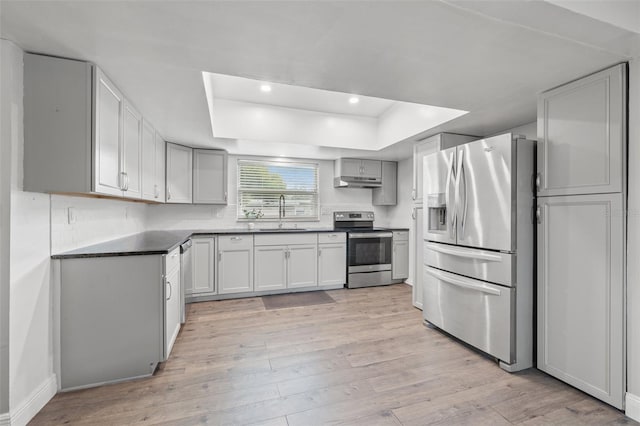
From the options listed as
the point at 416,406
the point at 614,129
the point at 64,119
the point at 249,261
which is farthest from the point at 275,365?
the point at 614,129

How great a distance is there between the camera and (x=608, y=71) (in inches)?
71.5

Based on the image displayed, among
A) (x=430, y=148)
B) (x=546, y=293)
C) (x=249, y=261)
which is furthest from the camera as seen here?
(x=249, y=261)

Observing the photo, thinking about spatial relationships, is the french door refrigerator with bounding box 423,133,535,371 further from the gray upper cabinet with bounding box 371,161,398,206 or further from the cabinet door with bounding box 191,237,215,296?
the cabinet door with bounding box 191,237,215,296

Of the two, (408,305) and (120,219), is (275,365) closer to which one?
(408,305)

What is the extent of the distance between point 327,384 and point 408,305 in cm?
206

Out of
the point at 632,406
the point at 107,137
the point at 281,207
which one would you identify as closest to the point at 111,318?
the point at 107,137

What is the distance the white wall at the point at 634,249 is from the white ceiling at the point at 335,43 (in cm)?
26

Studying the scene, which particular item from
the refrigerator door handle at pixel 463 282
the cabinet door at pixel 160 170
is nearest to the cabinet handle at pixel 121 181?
the cabinet door at pixel 160 170

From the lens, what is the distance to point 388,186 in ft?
16.8

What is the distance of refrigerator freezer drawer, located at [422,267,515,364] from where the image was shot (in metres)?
2.21

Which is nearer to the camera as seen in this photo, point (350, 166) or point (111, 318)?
point (111, 318)

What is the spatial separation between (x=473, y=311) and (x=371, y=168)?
3023mm

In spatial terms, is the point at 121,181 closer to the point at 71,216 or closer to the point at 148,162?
the point at 71,216

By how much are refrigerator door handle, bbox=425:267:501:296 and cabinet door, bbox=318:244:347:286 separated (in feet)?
5.53
